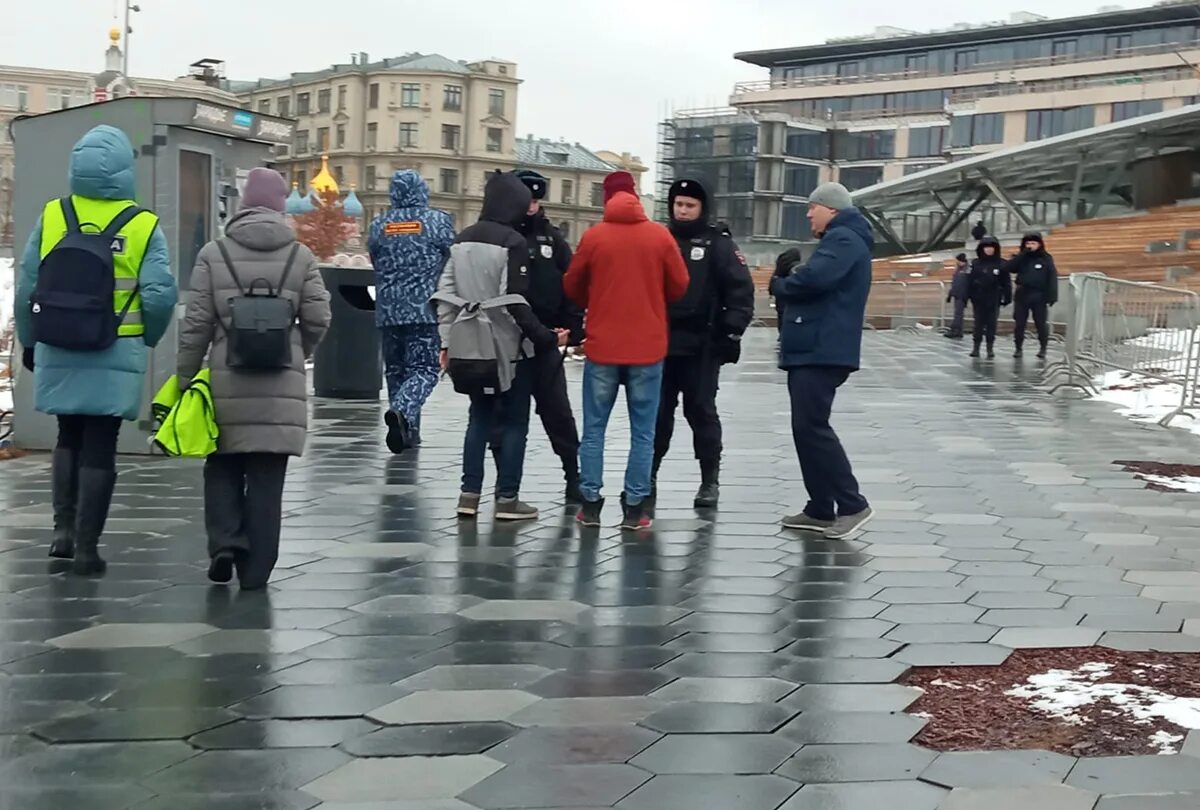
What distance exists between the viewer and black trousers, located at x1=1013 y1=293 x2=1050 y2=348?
22.4 metres

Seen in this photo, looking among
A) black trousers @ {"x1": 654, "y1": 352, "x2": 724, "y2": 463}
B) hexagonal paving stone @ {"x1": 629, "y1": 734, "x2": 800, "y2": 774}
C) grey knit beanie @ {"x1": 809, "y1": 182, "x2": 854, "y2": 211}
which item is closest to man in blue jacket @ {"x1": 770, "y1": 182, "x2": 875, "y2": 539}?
grey knit beanie @ {"x1": 809, "y1": 182, "x2": 854, "y2": 211}

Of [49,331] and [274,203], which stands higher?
[274,203]

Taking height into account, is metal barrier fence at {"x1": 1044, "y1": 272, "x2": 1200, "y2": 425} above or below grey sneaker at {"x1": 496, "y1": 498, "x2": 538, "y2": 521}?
above

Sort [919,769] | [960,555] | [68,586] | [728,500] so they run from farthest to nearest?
[728,500], [960,555], [68,586], [919,769]

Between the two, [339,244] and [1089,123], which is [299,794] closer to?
[339,244]

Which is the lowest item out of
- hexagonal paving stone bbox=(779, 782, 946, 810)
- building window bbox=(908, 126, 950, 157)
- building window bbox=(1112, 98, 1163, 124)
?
hexagonal paving stone bbox=(779, 782, 946, 810)

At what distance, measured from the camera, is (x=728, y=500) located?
29.8 ft

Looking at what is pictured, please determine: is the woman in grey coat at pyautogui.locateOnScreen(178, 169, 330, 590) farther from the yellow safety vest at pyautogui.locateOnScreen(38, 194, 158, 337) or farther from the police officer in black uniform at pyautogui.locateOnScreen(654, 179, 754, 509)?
the police officer in black uniform at pyautogui.locateOnScreen(654, 179, 754, 509)

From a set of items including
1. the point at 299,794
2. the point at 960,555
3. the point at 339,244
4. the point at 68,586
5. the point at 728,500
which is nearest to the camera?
the point at 299,794

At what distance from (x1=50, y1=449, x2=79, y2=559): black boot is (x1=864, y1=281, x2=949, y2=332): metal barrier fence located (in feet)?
101

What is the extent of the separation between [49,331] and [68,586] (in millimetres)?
1059

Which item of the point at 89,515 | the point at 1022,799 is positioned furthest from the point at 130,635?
the point at 1022,799

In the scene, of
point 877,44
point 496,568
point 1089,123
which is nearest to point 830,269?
point 496,568

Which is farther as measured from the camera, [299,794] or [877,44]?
[877,44]
